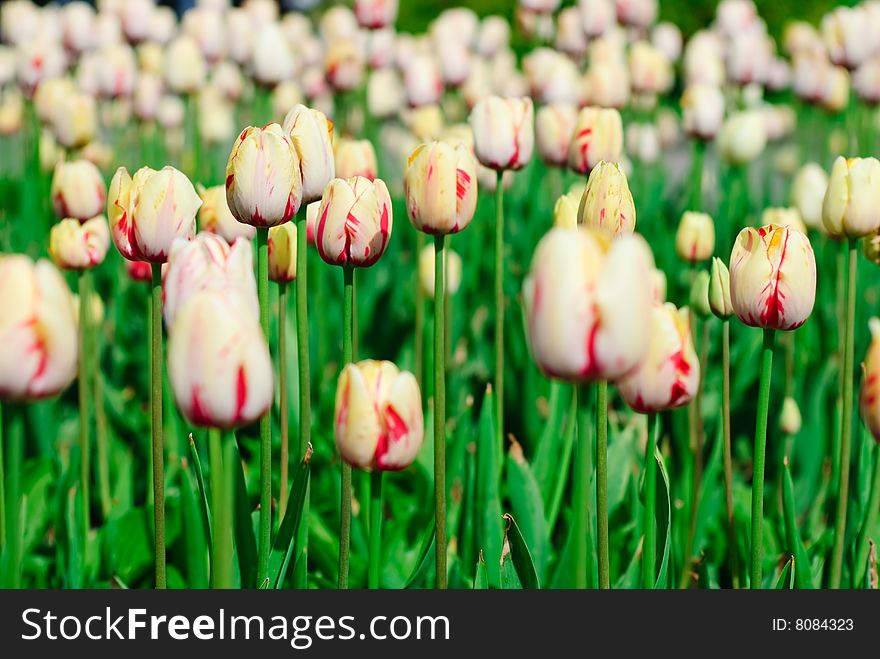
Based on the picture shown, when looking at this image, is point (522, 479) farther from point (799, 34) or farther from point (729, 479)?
point (799, 34)

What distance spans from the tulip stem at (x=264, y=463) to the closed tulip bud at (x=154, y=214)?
0.10m

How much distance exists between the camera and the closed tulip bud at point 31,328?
106cm

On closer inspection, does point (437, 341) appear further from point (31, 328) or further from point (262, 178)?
point (31, 328)

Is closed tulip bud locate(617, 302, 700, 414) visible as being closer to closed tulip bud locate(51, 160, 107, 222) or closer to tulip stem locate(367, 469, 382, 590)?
tulip stem locate(367, 469, 382, 590)

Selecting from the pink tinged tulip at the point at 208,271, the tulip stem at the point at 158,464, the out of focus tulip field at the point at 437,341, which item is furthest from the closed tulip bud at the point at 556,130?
the pink tinged tulip at the point at 208,271

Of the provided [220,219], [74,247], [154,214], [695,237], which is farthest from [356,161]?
[154,214]

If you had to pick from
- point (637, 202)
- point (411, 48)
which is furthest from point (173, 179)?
point (411, 48)

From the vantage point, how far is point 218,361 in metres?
1.06

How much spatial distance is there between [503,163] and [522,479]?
613 millimetres

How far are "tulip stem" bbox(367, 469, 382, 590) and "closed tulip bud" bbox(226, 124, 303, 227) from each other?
1.24ft

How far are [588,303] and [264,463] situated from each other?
649mm

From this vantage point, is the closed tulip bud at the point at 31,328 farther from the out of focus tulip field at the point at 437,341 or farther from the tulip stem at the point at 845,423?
the tulip stem at the point at 845,423

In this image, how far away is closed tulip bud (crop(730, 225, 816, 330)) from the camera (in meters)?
1.40

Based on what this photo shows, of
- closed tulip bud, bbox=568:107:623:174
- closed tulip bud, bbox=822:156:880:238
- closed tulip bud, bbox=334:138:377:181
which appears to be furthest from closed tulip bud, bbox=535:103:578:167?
closed tulip bud, bbox=822:156:880:238
